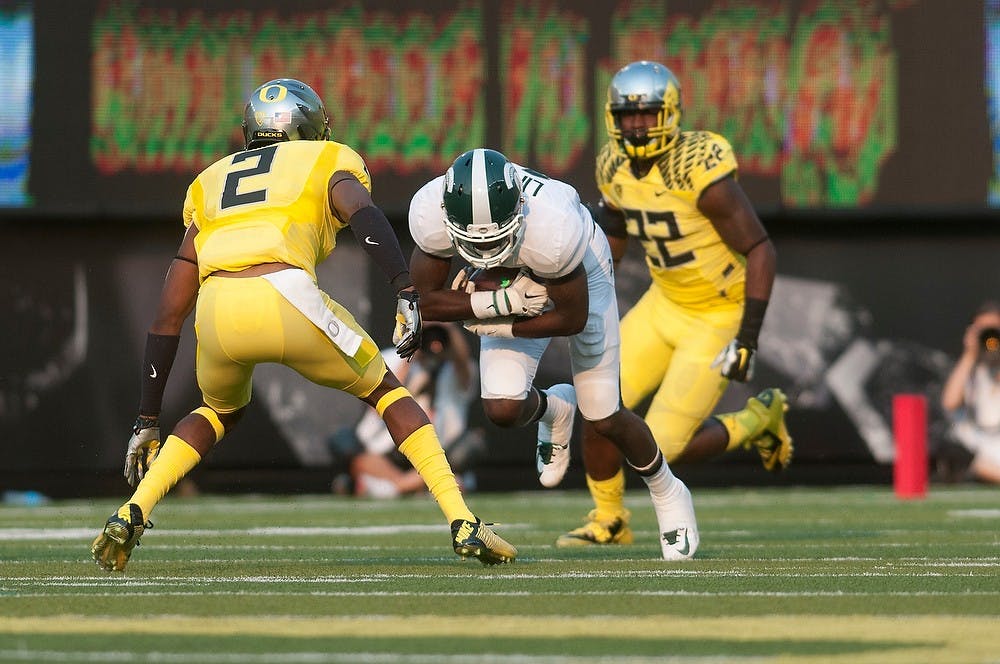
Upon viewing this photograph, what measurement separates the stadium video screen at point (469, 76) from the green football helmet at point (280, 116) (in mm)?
5186

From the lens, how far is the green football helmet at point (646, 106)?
23.5ft

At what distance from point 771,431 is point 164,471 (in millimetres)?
3119

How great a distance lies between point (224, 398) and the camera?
5715 mm

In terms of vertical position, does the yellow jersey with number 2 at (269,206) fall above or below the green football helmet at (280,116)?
below

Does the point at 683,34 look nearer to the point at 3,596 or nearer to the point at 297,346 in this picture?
the point at 297,346

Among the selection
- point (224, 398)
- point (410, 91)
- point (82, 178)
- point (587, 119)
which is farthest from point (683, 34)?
point (224, 398)

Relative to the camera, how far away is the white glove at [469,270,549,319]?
5789 mm

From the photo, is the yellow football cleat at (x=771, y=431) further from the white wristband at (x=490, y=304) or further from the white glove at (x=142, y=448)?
the white glove at (x=142, y=448)

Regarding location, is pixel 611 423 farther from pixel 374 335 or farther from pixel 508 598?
pixel 374 335

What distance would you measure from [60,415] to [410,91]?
2895mm

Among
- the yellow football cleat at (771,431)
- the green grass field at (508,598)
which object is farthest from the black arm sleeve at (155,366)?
the yellow football cleat at (771,431)

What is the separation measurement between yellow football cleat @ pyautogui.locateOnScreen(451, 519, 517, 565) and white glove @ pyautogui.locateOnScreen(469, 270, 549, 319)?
0.72 meters

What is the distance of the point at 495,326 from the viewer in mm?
5953

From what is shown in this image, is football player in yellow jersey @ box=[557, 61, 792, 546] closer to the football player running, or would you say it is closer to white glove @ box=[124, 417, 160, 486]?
the football player running
